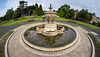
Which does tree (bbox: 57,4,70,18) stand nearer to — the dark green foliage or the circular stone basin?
the dark green foliage

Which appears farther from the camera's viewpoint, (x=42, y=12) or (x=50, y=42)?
(x=42, y=12)

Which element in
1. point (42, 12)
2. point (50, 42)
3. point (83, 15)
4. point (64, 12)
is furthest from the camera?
point (42, 12)

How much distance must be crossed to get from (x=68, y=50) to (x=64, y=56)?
1.22m

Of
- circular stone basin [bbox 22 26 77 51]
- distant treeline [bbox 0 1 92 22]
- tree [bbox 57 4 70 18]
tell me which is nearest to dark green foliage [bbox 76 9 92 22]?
distant treeline [bbox 0 1 92 22]

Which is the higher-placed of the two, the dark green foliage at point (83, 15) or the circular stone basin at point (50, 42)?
the dark green foliage at point (83, 15)

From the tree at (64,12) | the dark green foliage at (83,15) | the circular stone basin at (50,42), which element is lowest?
the circular stone basin at (50,42)

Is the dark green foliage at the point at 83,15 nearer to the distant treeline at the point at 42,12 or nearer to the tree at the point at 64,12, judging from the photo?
the distant treeline at the point at 42,12

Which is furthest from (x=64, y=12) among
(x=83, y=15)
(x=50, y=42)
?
(x=50, y=42)

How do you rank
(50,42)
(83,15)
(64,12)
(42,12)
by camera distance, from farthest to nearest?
(42,12) < (64,12) < (83,15) < (50,42)

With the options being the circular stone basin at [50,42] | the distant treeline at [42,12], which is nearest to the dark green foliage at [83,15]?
the distant treeline at [42,12]

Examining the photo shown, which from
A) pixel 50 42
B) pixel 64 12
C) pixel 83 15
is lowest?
pixel 50 42

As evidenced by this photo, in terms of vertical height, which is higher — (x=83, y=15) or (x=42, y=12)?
(x=42, y=12)

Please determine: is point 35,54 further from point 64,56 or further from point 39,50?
point 64,56

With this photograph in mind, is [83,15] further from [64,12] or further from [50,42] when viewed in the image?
[50,42]
